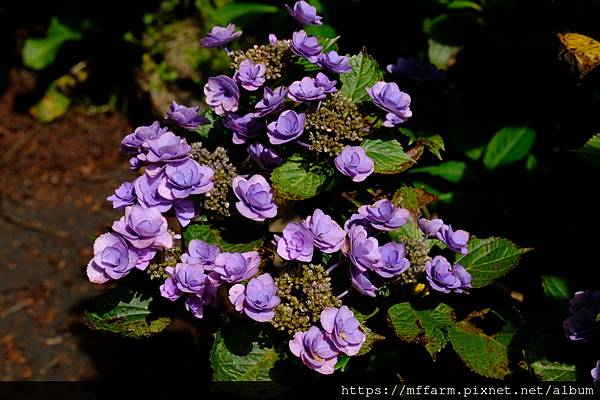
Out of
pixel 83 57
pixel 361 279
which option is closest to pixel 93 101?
pixel 83 57

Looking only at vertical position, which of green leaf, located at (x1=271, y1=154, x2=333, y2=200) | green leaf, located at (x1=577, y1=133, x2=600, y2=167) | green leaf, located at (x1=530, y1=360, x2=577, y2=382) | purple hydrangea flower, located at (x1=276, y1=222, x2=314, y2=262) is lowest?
green leaf, located at (x1=530, y1=360, x2=577, y2=382)

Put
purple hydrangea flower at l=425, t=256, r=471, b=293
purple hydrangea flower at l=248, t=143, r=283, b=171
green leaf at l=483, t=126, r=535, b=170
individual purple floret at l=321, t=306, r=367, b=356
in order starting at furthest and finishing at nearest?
green leaf at l=483, t=126, r=535, b=170 < purple hydrangea flower at l=248, t=143, r=283, b=171 < purple hydrangea flower at l=425, t=256, r=471, b=293 < individual purple floret at l=321, t=306, r=367, b=356

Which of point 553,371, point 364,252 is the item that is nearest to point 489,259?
point 553,371

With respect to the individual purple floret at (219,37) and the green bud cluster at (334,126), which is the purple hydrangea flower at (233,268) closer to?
the green bud cluster at (334,126)

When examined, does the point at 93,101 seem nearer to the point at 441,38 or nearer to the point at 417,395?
the point at 441,38

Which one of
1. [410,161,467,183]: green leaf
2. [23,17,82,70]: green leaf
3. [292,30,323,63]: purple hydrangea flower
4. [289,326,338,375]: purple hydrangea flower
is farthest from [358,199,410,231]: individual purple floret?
[23,17,82,70]: green leaf

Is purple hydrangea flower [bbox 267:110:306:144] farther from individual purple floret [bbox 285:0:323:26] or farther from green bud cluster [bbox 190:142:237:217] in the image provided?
individual purple floret [bbox 285:0:323:26]
